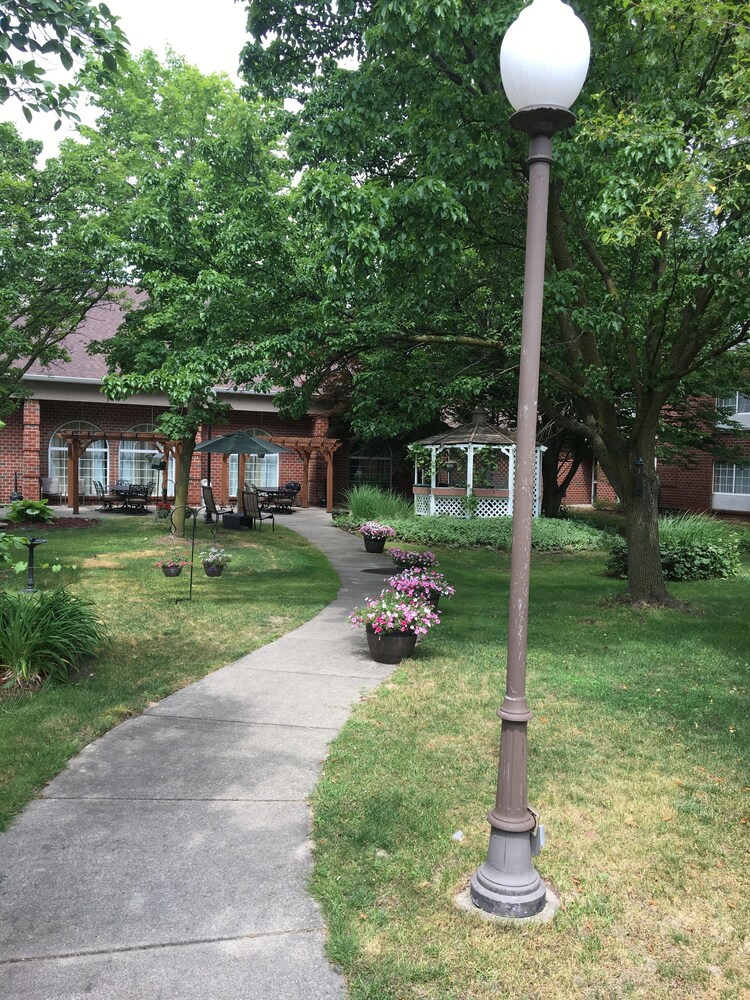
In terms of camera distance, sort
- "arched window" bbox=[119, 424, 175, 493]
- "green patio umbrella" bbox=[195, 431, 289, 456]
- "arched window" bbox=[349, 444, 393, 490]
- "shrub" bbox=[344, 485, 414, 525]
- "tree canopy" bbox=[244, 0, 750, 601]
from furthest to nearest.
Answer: "arched window" bbox=[349, 444, 393, 490]
"arched window" bbox=[119, 424, 175, 493]
"shrub" bbox=[344, 485, 414, 525]
"green patio umbrella" bbox=[195, 431, 289, 456]
"tree canopy" bbox=[244, 0, 750, 601]

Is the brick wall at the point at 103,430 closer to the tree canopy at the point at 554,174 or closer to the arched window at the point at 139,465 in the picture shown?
the arched window at the point at 139,465

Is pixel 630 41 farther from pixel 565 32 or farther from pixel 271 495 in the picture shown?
pixel 271 495

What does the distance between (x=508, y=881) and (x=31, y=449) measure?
2228cm

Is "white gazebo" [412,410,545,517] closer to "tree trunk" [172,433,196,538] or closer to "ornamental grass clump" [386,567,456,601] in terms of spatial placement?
"tree trunk" [172,433,196,538]

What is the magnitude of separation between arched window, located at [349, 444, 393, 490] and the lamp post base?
24167mm

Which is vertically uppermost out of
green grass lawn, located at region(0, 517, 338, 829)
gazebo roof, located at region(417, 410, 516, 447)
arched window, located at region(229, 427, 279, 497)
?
gazebo roof, located at region(417, 410, 516, 447)

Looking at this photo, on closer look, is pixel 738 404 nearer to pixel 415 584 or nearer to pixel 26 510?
pixel 415 584

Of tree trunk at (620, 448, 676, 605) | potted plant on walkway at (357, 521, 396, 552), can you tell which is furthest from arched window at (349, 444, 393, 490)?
tree trunk at (620, 448, 676, 605)

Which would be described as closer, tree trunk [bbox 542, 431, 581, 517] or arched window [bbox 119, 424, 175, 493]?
tree trunk [bbox 542, 431, 581, 517]

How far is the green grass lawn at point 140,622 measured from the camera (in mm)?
4684

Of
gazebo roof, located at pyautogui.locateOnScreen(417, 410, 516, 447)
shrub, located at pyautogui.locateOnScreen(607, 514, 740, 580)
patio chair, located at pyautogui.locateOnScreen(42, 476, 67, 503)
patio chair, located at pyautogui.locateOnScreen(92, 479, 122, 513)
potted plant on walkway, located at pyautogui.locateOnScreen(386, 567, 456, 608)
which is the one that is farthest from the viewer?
patio chair, located at pyautogui.locateOnScreen(42, 476, 67, 503)

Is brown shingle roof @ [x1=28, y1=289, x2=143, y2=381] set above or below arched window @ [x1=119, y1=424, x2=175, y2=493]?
above

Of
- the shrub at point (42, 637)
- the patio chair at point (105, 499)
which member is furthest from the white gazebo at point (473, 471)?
the shrub at point (42, 637)

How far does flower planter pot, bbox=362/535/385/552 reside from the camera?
15664 millimetres
